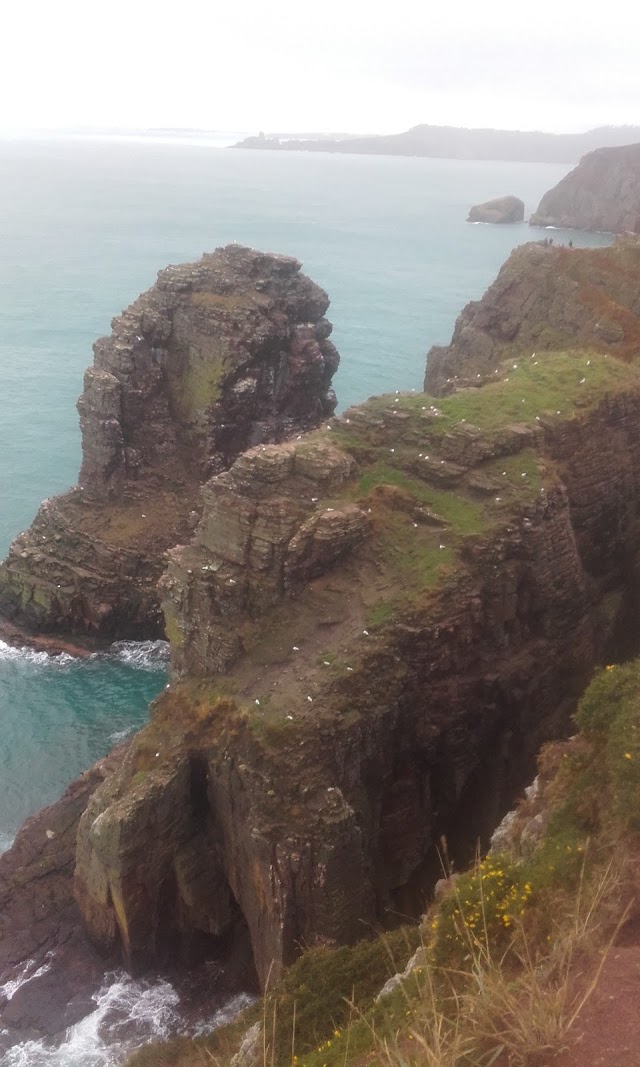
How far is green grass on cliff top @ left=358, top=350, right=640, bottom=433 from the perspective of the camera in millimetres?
33375

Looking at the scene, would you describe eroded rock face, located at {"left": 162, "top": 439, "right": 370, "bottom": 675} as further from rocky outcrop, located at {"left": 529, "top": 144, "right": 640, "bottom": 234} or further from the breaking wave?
rocky outcrop, located at {"left": 529, "top": 144, "right": 640, "bottom": 234}

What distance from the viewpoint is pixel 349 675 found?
2683 centimetres

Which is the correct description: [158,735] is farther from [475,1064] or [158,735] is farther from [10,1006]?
[475,1064]

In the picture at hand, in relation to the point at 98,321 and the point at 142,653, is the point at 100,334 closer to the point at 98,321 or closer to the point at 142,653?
the point at 98,321

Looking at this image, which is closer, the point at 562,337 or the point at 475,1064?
the point at 475,1064

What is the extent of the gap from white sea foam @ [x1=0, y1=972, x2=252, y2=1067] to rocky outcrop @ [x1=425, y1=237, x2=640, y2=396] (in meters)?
30.9

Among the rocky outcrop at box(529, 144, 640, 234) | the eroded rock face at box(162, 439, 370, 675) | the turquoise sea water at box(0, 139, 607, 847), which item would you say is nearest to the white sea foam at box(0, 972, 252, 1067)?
the turquoise sea water at box(0, 139, 607, 847)

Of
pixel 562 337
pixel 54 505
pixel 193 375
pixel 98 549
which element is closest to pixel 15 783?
pixel 98 549

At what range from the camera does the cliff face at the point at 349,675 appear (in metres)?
25.8

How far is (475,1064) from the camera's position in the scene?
1013 cm

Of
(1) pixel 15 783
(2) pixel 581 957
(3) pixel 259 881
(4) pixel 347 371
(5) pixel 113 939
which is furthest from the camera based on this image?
(4) pixel 347 371

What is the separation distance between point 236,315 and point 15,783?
3080 cm

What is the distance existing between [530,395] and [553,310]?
18.0 meters

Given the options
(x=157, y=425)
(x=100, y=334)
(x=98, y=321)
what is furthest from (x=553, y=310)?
(x=98, y=321)
